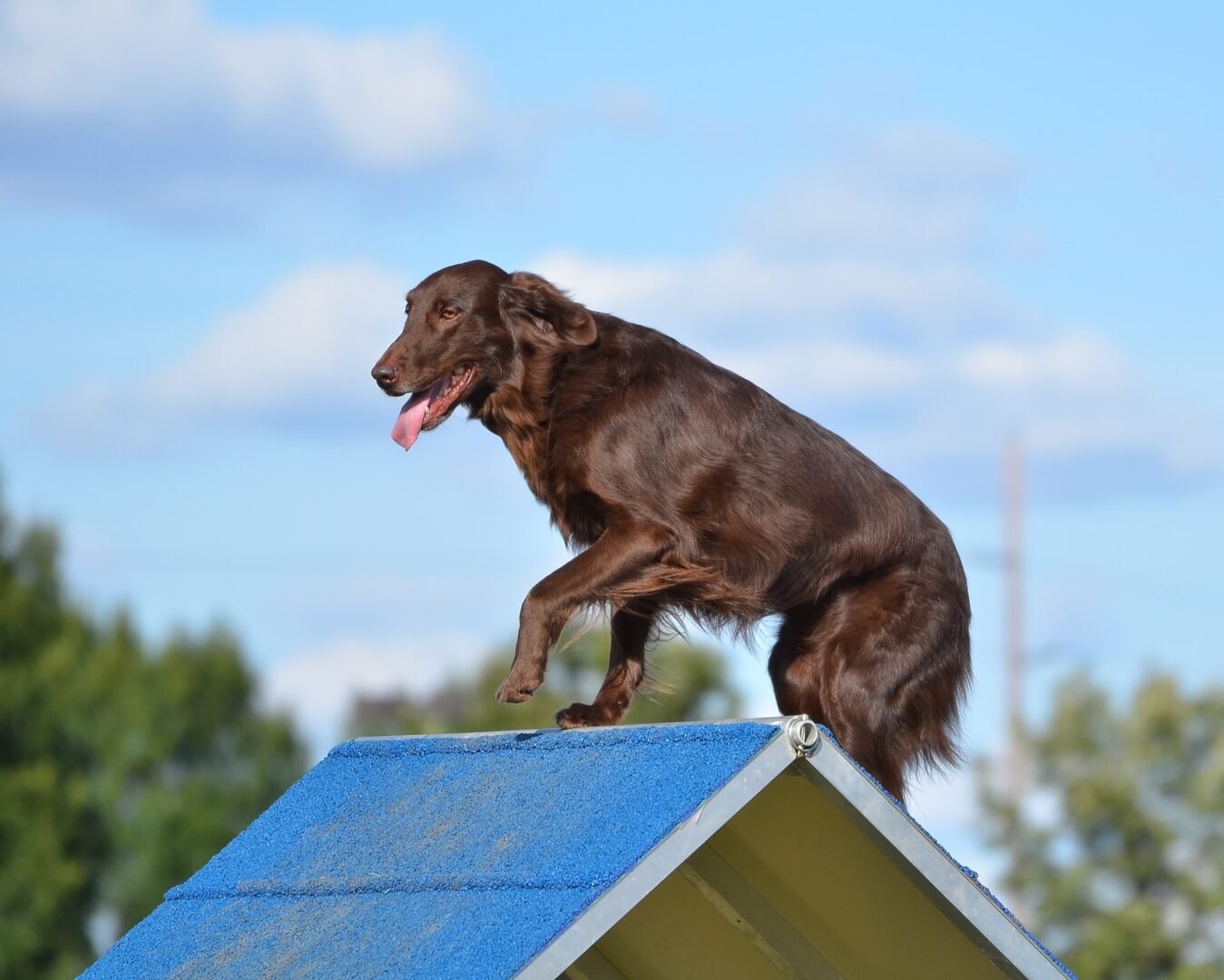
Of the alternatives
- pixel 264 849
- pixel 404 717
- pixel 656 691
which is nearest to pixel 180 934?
pixel 264 849

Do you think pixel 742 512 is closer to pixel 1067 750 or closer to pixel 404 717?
pixel 1067 750

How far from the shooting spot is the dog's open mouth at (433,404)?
5.42 meters

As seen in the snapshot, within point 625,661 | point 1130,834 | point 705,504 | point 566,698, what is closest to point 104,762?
point 566,698

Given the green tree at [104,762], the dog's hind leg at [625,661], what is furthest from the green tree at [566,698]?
the dog's hind leg at [625,661]

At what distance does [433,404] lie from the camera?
5.48 meters

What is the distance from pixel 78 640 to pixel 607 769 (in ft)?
99.5

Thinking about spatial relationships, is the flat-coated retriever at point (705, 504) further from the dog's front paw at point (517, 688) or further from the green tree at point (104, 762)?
the green tree at point (104, 762)

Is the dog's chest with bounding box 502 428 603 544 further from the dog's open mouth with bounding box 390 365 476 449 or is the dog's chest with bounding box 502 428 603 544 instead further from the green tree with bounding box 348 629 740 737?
the green tree with bounding box 348 629 740 737

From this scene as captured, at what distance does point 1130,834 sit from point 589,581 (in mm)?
20930

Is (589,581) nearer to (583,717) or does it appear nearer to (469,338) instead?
(583,717)

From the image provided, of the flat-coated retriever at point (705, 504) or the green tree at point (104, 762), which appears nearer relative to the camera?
the flat-coated retriever at point (705, 504)

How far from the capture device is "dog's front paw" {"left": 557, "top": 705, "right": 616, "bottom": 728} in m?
5.54

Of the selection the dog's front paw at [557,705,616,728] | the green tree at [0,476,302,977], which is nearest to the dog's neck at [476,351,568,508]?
the dog's front paw at [557,705,616,728]

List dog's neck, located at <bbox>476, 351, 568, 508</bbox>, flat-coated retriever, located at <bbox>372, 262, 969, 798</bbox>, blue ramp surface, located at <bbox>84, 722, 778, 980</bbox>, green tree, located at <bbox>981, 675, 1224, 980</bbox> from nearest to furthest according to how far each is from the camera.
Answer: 1. blue ramp surface, located at <bbox>84, 722, 778, 980</bbox>
2. flat-coated retriever, located at <bbox>372, 262, 969, 798</bbox>
3. dog's neck, located at <bbox>476, 351, 568, 508</bbox>
4. green tree, located at <bbox>981, 675, 1224, 980</bbox>
